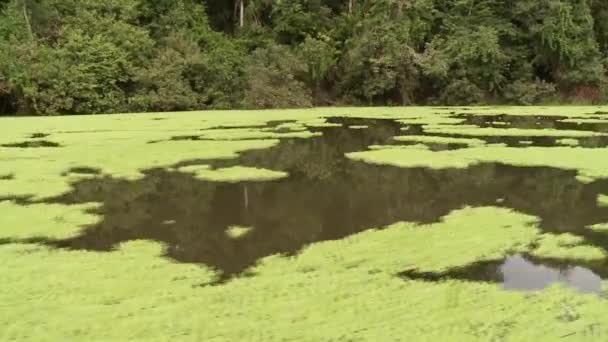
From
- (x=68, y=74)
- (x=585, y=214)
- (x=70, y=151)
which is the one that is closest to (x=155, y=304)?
(x=585, y=214)

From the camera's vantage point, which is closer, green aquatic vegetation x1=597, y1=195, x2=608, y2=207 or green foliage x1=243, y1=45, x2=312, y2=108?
green aquatic vegetation x1=597, y1=195, x2=608, y2=207

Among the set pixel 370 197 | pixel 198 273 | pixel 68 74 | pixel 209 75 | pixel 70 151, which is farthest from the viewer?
pixel 209 75

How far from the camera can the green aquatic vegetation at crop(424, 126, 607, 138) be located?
16375 mm

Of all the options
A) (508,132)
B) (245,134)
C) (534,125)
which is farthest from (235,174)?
(534,125)

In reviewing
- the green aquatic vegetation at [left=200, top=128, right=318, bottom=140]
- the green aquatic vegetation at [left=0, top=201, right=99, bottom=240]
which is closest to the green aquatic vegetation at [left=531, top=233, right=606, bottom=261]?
A: the green aquatic vegetation at [left=0, top=201, right=99, bottom=240]

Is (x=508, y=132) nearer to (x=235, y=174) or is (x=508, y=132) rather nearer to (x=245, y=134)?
(x=245, y=134)

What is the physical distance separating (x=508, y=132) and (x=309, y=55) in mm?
12995

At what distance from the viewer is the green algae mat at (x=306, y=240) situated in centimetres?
503

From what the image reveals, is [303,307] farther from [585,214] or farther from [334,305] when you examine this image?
[585,214]

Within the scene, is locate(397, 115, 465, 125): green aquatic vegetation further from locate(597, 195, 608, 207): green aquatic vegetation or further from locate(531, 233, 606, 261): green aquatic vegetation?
locate(531, 233, 606, 261): green aquatic vegetation

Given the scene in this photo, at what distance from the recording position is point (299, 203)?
9383mm

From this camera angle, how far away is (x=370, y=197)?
966 cm

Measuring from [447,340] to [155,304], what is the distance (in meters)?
2.30

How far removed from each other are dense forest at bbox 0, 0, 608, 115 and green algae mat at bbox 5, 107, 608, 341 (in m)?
11.0
